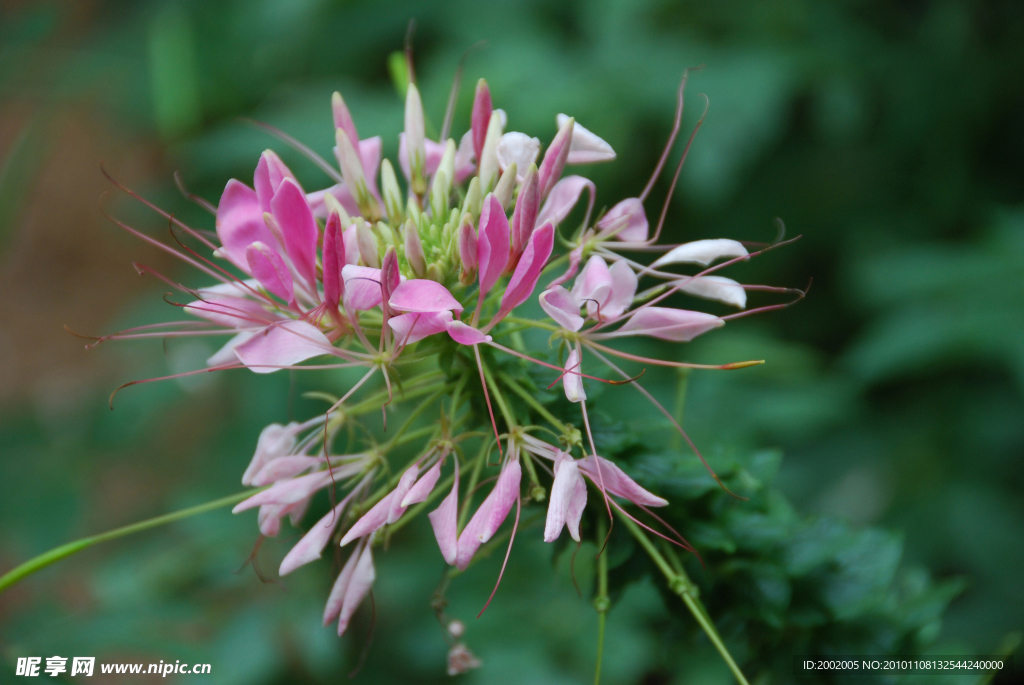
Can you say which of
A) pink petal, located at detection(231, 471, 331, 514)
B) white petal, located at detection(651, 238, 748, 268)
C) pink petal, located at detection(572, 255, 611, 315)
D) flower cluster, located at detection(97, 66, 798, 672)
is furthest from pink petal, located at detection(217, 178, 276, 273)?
white petal, located at detection(651, 238, 748, 268)

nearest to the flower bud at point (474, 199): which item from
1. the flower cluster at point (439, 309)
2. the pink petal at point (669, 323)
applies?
the flower cluster at point (439, 309)

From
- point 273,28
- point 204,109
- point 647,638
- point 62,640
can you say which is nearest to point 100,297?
point 204,109

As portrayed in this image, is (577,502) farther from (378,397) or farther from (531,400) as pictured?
(378,397)

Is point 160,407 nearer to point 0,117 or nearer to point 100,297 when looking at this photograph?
point 100,297

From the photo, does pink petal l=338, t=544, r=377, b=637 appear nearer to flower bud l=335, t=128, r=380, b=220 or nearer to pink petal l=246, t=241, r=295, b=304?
pink petal l=246, t=241, r=295, b=304

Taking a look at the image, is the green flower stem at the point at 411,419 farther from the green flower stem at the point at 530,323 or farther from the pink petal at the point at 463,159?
the pink petal at the point at 463,159
